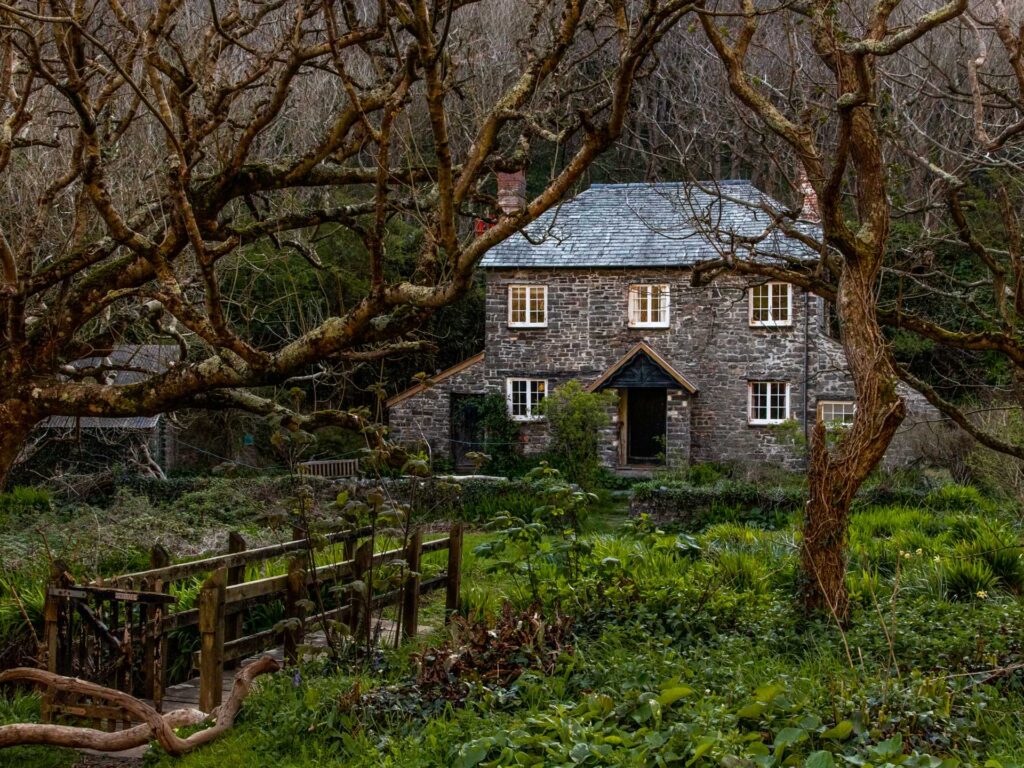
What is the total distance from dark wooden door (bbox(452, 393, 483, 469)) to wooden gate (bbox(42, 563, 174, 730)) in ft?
67.2

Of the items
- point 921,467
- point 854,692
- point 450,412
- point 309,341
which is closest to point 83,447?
point 450,412

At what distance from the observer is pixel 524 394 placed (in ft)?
95.2

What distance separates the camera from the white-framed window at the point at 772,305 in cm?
2738

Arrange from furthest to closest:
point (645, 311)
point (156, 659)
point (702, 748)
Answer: point (645, 311), point (156, 659), point (702, 748)

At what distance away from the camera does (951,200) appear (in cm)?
775

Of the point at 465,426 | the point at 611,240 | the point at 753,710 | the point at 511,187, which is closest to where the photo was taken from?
the point at 753,710

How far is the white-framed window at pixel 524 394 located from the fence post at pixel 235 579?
19455 millimetres

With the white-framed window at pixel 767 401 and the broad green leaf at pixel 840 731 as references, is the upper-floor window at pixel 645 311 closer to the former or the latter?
the white-framed window at pixel 767 401

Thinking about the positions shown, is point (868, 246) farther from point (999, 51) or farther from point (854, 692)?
point (999, 51)

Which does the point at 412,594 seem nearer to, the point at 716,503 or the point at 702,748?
the point at 702,748

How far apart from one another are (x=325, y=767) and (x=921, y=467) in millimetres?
17949

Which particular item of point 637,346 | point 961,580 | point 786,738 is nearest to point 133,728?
point 786,738

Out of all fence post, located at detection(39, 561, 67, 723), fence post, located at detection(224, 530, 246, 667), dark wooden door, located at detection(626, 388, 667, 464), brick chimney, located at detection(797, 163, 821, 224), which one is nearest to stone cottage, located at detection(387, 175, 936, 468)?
dark wooden door, located at detection(626, 388, 667, 464)

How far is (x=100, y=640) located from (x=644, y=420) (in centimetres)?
2490
